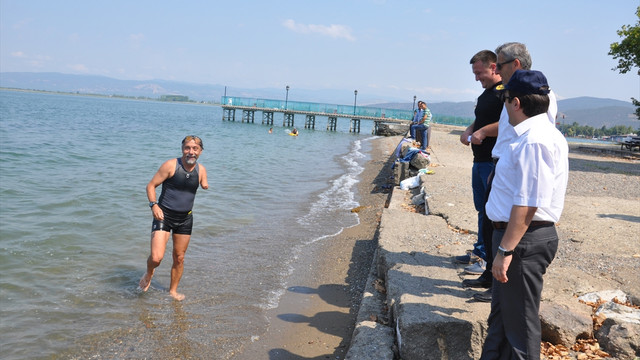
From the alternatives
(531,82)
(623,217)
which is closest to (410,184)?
(623,217)

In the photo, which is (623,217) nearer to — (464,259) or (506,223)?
(464,259)

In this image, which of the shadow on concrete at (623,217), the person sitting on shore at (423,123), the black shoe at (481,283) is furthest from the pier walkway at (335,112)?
the black shoe at (481,283)

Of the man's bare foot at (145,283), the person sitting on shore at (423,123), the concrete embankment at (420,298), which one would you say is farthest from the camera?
the person sitting on shore at (423,123)

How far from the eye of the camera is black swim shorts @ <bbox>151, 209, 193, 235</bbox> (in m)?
5.35

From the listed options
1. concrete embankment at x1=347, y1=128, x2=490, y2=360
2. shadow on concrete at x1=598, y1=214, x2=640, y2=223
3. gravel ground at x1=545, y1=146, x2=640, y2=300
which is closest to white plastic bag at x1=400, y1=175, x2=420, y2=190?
gravel ground at x1=545, y1=146, x2=640, y2=300

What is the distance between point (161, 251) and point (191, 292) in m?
0.82

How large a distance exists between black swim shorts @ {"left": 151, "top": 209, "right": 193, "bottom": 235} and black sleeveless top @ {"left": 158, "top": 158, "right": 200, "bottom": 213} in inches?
2.7

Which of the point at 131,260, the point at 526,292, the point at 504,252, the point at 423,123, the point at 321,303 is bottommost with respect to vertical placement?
the point at 131,260

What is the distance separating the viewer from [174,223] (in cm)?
541

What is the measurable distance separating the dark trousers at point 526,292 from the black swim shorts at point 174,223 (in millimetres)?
3776

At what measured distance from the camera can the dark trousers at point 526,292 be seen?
99.0 inches

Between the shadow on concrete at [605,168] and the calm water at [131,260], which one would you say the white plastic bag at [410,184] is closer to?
the calm water at [131,260]

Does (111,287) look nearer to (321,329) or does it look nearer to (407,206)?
(321,329)

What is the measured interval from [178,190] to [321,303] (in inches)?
81.4
